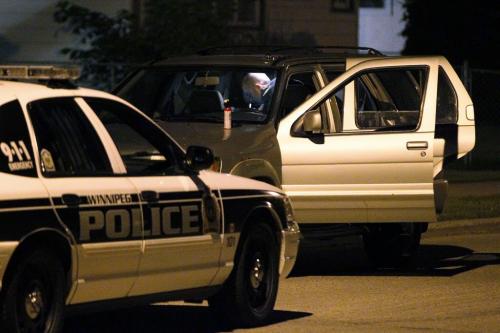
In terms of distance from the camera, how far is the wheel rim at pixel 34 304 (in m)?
7.73

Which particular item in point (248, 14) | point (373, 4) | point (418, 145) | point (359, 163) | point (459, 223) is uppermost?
point (418, 145)

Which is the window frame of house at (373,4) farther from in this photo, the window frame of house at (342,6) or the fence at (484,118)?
the window frame of house at (342,6)

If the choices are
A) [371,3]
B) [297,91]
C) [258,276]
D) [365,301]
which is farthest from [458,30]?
[258,276]

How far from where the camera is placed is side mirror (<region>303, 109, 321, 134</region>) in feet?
40.2

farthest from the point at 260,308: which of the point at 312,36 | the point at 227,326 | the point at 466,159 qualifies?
the point at 312,36

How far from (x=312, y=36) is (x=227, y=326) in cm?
1982

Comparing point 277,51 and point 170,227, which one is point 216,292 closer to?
point 170,227

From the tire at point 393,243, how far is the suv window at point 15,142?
6049 mm

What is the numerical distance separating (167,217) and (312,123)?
385 centimetres

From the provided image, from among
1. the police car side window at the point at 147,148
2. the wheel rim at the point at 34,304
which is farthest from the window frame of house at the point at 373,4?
the wheel rim at the point at 34,304

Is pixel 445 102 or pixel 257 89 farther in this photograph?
pixel 445 102

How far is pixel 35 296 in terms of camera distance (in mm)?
7836

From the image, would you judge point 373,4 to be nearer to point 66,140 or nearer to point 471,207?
point 471,207

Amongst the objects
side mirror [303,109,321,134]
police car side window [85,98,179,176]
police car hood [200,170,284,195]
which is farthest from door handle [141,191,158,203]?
side mirror [303,109,321,134]
